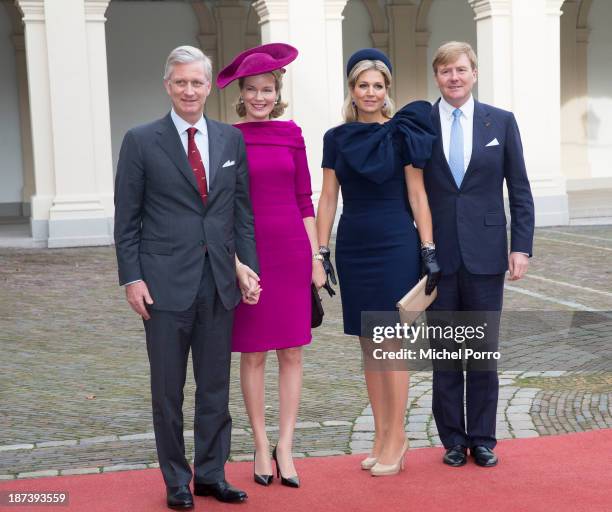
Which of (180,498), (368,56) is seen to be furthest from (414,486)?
(368,56)

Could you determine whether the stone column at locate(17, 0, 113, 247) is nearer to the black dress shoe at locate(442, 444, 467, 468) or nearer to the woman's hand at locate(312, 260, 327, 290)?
the woman's hand at locate(312, 260, 327, 290)

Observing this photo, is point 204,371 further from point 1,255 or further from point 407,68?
point 407,68

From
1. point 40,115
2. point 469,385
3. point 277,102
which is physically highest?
point 40,115

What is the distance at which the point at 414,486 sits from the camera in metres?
4.54

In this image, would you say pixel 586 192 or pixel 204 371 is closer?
pixel 204 371

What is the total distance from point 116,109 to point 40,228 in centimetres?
725

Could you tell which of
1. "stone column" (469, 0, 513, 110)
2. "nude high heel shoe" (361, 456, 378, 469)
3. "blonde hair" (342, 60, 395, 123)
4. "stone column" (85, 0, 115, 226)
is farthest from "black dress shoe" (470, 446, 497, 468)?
"stone column" (469, 0, 513, 110)

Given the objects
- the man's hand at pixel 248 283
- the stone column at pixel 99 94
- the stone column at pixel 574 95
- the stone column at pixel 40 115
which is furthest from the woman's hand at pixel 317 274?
the stone column at pixel 574 95

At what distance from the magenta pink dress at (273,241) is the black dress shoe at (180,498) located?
25.7 inches

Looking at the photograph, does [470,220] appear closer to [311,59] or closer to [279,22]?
[311,59]

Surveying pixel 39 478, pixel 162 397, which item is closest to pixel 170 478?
pixel 162 397

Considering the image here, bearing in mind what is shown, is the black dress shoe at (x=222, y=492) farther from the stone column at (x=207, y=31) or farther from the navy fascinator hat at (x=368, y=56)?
the stone column at (x=207, y=31)

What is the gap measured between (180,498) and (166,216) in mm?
1134

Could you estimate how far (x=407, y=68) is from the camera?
23.1m
